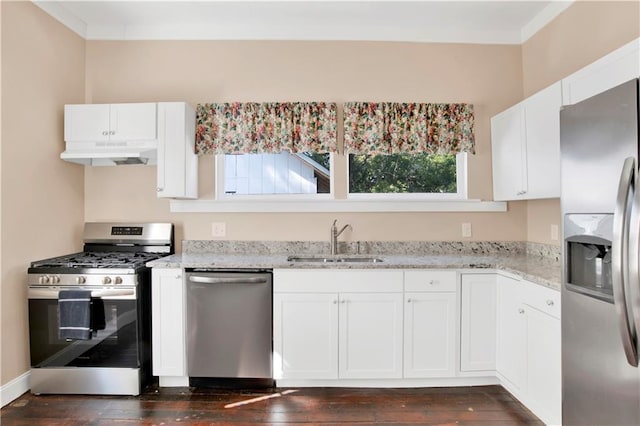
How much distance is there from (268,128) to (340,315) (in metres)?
1.60

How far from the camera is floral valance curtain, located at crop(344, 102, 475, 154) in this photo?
10.0 ft

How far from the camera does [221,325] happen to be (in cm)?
255

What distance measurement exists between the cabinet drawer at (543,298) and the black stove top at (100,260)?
8.20 ft

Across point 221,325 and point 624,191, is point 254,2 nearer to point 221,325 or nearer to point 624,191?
point 221,325

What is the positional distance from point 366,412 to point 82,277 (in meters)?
2.07

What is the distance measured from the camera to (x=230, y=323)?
8.34ft

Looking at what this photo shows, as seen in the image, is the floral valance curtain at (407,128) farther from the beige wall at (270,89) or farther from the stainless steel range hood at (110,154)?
the stainless steel range hood at (110,154)

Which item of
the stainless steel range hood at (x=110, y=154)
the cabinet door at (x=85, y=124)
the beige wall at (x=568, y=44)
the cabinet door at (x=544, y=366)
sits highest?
the beige wall at (x=568, y=44)

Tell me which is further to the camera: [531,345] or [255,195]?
[255,195]

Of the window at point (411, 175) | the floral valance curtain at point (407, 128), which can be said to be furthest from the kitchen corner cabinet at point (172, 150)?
the window at point (411, 175)

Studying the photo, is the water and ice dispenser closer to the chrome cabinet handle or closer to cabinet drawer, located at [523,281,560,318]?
cabinet drawer, located at [523,281,560,318]

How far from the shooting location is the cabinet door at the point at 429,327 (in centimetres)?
254

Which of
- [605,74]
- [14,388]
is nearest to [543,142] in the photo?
[605,74]

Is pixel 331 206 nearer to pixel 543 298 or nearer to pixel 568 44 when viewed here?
pixel 543 298
